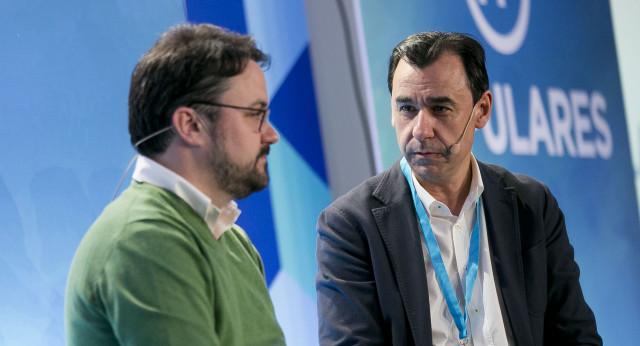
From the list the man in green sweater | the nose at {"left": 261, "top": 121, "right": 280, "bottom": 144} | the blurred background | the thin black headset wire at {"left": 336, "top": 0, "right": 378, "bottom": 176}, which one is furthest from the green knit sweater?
the thin black headset wire at {"left": 336, "top": 0, "right": 378, "bottom": 176}

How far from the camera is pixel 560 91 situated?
15.5 feet

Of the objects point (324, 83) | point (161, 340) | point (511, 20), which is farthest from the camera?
point (511, 20)

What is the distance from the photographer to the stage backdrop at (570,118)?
167 inches

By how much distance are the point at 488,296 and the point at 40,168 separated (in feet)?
4.80

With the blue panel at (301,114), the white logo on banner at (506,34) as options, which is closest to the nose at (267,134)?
the blue panel at (301,114)

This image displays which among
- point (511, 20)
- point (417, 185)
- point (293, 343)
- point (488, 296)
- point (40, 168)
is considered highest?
point (511, 20)

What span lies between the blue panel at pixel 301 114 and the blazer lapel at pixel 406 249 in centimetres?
89

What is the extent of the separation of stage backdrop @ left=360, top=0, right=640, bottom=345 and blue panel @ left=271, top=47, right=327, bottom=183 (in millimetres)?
634

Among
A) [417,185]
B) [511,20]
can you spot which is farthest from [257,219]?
[511,20]

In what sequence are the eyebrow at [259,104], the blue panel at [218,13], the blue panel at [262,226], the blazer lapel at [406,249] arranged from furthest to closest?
the blue panel at [262,226] < the blue panel at [218,13] < the blazer lapel at [406,249] < the eyebrow at [259,104]

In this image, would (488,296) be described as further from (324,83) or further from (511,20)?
(511,20)

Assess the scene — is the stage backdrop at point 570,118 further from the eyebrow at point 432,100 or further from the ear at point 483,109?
the eyebrow at point 432,100

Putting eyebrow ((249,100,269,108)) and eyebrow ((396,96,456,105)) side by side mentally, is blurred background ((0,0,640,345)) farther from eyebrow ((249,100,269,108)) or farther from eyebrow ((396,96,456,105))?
eyebrow ((249,100,269,108))

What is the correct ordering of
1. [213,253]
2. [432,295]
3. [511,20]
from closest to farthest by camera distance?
[213,253]
[432,295]
[511,20]
